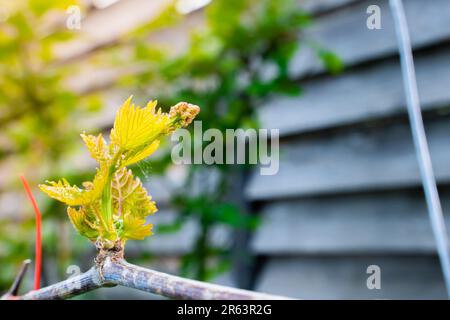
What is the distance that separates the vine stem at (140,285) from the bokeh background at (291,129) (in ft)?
1.93

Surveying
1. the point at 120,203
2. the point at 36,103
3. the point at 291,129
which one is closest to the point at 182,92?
the point at 291,129

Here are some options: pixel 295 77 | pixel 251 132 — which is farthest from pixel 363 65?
pixel 251 132

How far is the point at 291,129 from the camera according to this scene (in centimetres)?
119

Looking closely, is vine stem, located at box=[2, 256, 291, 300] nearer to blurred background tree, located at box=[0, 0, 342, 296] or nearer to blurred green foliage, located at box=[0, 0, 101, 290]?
blurred background tree, located at box=[0, 0, 342, 296]

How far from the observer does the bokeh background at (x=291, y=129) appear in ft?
3.15

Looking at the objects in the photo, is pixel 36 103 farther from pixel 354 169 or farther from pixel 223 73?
pixel 354 169

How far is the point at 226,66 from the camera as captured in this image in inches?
40.8

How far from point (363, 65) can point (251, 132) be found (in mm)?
272

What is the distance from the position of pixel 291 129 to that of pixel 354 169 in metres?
0.20

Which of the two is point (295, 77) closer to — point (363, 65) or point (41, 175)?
point (363, 65)

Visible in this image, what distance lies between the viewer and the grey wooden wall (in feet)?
3.07

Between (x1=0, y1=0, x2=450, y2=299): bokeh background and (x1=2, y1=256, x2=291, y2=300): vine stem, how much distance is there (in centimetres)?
59

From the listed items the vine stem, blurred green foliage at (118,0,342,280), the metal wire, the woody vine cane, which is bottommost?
the vine stem

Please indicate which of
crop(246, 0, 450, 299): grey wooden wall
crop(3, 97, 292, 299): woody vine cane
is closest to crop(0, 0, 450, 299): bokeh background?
crop(246, 0, 450, 299): grey wooden wall
